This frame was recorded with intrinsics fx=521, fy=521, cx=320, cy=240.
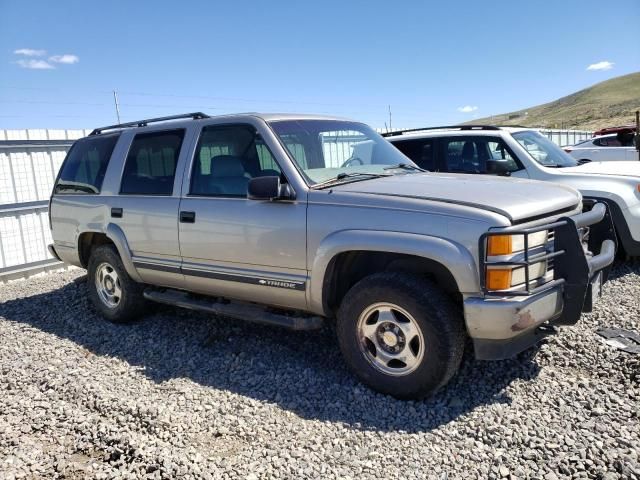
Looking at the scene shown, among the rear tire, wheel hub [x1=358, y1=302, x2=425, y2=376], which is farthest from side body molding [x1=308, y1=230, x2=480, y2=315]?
the rear tire

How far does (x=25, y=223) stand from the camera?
8.27 meters

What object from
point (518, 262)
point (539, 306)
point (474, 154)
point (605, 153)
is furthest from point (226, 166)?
point (605, 153)

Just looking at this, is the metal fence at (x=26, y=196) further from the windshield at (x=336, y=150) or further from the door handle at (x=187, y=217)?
the windshield at (x=336, y=150)

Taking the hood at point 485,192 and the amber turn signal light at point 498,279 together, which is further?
the hood at point 485,192

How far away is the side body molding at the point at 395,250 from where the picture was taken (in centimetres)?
307

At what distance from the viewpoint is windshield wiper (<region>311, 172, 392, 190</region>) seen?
382 cm

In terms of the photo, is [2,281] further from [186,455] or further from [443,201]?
[443,201]

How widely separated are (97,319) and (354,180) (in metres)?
3.41

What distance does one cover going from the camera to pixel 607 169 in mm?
6652

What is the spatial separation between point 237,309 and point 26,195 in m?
5.86

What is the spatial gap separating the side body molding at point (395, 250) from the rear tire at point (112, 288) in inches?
90.8

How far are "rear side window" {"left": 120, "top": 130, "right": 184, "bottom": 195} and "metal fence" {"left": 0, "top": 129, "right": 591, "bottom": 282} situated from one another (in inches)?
162

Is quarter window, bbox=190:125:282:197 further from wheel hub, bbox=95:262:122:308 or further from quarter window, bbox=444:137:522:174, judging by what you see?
quarter window, bbox=444:137:522:174

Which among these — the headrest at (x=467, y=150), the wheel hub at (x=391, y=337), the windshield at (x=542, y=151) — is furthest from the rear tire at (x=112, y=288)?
the windshield at (x=542, y=151)
